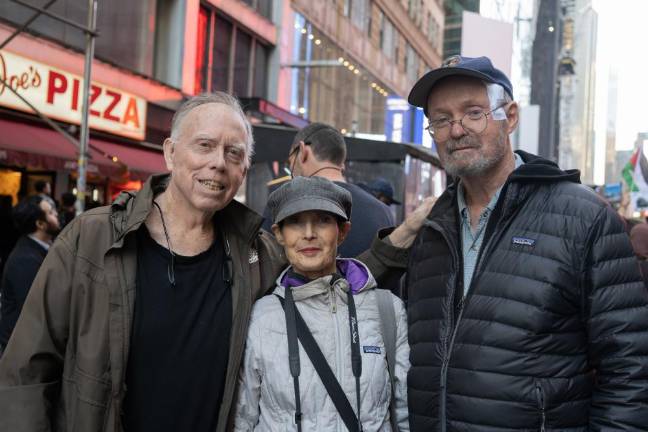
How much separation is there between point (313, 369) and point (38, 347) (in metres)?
1.08

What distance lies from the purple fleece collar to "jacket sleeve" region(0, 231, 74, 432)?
890mm

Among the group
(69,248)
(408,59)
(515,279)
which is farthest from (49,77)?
(408,59)

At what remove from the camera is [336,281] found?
2.75 metres

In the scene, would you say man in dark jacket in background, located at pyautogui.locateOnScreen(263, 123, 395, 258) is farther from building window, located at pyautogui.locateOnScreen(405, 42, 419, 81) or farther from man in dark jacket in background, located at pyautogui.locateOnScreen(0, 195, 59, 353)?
building window, located at pyautogui.locateOnScreen(405, 42, 419, 81)

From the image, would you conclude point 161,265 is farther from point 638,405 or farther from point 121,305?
point 638,405

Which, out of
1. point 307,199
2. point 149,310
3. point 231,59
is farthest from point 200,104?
point 231,59

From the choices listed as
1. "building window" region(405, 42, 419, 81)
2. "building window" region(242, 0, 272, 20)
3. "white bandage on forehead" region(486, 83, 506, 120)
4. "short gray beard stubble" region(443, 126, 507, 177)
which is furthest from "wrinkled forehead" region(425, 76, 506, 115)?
"building window" region(405, 42, 419, 81)

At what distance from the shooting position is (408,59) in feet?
121

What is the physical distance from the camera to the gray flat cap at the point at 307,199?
278 cm

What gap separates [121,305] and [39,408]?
0.50 m

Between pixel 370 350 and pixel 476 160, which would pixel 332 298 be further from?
pixel 476 160

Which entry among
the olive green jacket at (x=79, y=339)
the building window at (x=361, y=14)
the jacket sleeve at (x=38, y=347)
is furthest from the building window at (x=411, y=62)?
the jacket sleeve at (x=38, y=347)

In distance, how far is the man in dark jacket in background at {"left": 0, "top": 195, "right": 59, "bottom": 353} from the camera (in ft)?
17.1

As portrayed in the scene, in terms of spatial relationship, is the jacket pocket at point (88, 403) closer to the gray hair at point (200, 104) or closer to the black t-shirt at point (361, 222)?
the gray hair at point (200, 104)
